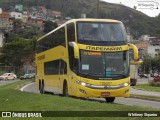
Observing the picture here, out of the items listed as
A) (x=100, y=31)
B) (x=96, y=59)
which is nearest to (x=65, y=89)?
(x=96, y=59)

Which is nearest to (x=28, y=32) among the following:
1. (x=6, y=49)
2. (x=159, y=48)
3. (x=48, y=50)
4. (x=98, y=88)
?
(x=6, y=49)

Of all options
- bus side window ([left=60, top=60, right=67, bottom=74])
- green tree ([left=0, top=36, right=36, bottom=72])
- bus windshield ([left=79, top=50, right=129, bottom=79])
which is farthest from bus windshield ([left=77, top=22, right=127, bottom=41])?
green tree ([left=0, top=36, right=36, bottom=72])

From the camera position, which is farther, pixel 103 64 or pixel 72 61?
pixel 72 61

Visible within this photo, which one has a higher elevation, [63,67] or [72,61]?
[72,61]

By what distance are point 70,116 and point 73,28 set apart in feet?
31.9

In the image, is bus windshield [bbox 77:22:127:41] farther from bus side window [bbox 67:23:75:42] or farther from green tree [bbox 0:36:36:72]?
green tree [bbox 0:36:36:72]

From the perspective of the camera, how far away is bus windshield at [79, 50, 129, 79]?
20531 mm

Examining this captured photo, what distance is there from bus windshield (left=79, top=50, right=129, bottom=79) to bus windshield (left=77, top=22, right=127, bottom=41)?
2.85ft

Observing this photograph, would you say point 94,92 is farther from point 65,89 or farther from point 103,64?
point 65,89

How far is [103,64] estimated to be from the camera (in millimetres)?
20547

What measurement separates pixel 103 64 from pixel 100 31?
1.79m

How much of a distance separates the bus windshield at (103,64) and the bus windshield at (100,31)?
0.87 metres

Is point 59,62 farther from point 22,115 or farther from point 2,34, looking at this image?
point 2,34

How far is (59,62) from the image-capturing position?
2445 centimetres
